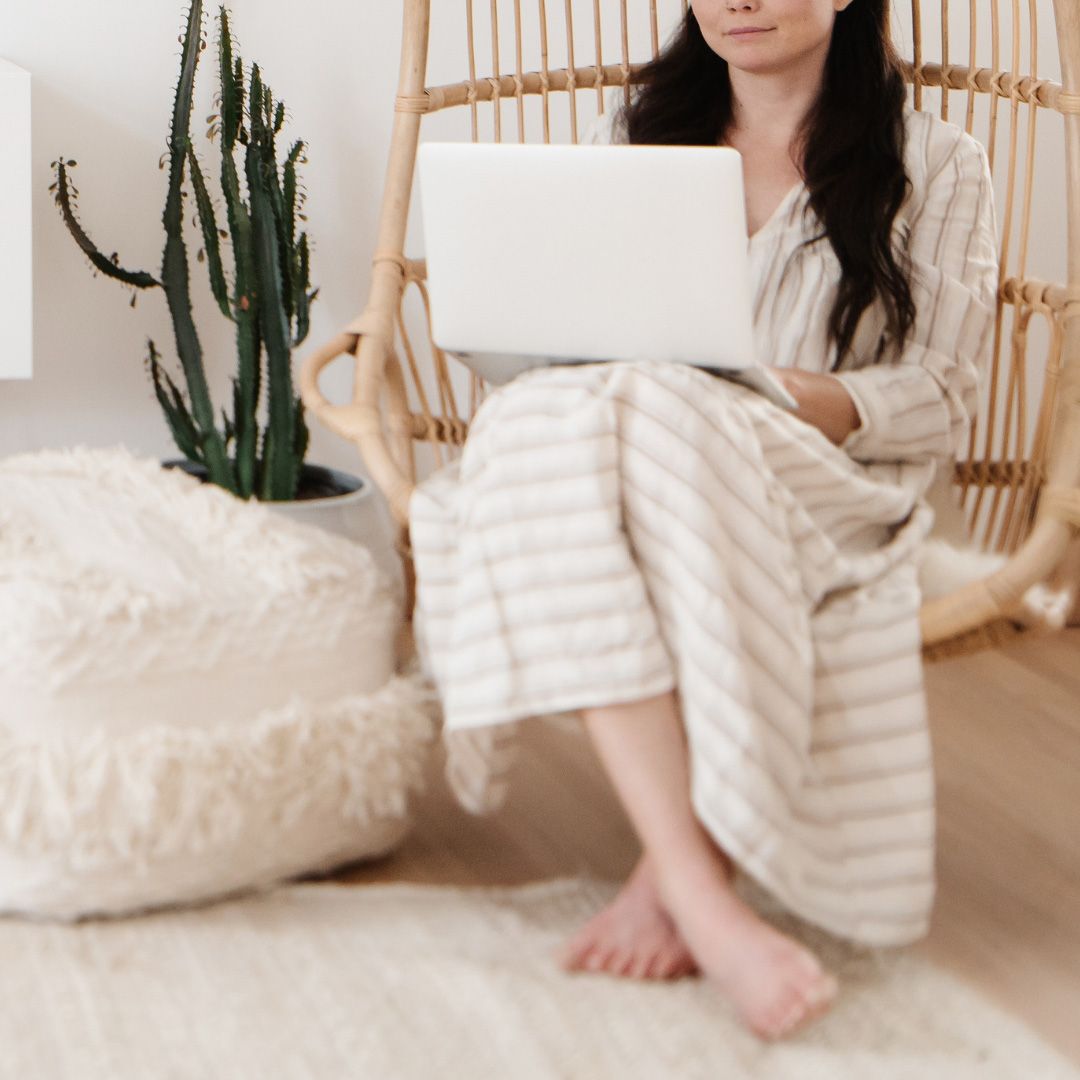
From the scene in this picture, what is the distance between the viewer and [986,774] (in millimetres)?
1569

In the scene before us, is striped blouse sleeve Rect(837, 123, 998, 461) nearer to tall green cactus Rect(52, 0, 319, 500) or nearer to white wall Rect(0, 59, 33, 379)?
tall green cactus Rect(52, 0, 319, 500)

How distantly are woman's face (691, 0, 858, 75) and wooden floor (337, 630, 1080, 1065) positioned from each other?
1.96 feet

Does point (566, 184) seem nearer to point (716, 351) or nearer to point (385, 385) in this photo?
point (716, 351)

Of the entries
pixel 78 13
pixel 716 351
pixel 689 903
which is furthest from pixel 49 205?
pixel 689 903

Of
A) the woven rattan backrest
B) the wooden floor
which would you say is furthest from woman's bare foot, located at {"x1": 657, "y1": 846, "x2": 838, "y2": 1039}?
the woven rattan backrest

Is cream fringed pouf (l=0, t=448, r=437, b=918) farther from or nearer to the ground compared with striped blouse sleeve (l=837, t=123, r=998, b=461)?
nearer to the ground

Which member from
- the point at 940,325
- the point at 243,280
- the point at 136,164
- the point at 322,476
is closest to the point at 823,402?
the point at 940,325

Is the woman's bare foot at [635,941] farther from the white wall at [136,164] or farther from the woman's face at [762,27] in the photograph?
the white wall at [136,164]

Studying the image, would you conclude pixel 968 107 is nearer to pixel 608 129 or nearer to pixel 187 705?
pixel 608 129

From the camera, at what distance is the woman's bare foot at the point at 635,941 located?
110 cm

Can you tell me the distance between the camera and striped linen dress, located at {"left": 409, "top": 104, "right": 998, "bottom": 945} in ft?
3.40

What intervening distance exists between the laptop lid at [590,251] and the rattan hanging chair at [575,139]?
23cm

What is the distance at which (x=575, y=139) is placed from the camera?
5.52 feet

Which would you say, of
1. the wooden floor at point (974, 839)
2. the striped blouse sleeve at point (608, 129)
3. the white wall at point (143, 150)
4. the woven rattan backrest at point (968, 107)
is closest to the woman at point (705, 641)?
the wooden floor at point (974, 839)
